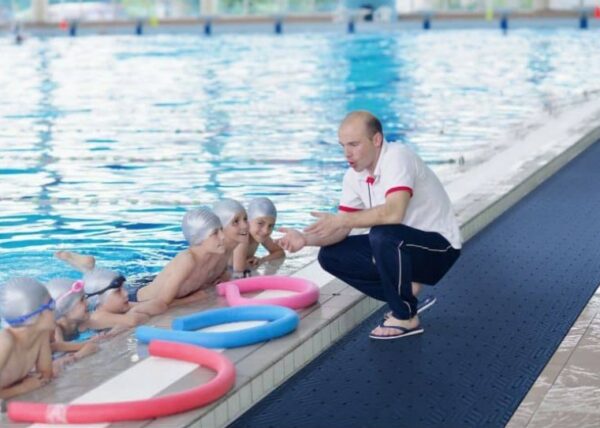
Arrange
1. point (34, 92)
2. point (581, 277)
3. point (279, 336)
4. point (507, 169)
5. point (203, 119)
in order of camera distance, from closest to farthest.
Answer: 1. point (279, 336)
2. point (581, 277)
3. point (507, 169)
4. point (203, 119)
5. point (34, 92)

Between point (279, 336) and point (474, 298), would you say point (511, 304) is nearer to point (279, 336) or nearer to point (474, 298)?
point (474, 298)

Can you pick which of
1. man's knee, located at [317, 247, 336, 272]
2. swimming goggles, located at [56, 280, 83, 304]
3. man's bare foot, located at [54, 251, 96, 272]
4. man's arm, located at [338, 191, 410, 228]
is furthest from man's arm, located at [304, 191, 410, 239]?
man's bare foot, located at [54, 251, 96, 272]

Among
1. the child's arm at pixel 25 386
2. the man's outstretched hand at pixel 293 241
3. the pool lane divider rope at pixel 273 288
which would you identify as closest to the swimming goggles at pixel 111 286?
the pool lane divider rope at pixel 273 288

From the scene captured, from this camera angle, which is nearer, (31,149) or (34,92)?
(31,149)

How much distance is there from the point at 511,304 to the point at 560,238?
1323mm

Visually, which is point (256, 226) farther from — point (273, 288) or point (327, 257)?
point (327, 257)

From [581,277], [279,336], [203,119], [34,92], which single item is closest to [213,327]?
[279,336]

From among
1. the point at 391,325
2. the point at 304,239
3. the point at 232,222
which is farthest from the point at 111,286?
the point at 391,325

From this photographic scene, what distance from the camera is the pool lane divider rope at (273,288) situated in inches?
185

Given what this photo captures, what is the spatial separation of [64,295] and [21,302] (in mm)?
956

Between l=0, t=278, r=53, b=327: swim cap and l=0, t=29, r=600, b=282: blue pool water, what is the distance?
87.4 inches

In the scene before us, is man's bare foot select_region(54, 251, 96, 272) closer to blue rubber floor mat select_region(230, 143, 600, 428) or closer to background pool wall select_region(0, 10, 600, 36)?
blue rubber floor mat select_region(230, 143, 600, 428)

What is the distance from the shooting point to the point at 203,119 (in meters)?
13.6

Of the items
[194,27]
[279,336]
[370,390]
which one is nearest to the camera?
[370,390]
